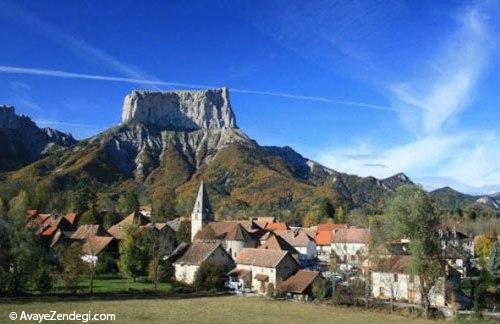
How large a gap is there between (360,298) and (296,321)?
13.7 metres

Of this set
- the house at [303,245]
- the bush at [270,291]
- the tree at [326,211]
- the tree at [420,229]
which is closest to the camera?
the tree at [420,229]

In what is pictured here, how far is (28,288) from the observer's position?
5388 cm

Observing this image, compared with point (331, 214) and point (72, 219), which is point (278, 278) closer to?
point (72, 219)

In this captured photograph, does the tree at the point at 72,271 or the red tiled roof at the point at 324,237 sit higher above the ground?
the red tiled roof at the point at 324,237

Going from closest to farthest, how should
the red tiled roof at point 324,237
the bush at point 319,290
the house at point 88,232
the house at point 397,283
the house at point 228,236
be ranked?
the bush at point 319,290 < the house at point 397,283 < the house at point 228,236 < the house at point 88,232 < the red tiled roof at point 324,237

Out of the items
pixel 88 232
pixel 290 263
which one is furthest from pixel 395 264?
pixel 88 232

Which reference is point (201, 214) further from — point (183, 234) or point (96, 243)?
point (96, 243)

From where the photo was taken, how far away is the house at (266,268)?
61.8 meters

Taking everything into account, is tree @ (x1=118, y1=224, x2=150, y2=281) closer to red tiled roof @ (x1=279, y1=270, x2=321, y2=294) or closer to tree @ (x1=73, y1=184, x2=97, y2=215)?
red tiled roof @ (x1=279, y1=270, x2=321, y2=294)

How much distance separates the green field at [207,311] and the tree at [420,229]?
183 inches

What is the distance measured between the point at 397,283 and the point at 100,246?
42.2 metres

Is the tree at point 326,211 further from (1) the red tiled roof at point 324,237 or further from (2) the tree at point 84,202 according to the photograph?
(2) the tree at point 84,202

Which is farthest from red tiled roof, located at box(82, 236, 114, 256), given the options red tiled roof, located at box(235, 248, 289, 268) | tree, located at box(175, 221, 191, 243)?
red tiled roof, located at box(235, 248, 289, 268)

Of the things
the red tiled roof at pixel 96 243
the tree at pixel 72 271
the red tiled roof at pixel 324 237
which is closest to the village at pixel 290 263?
the red tiled roof at pixel 96 243
